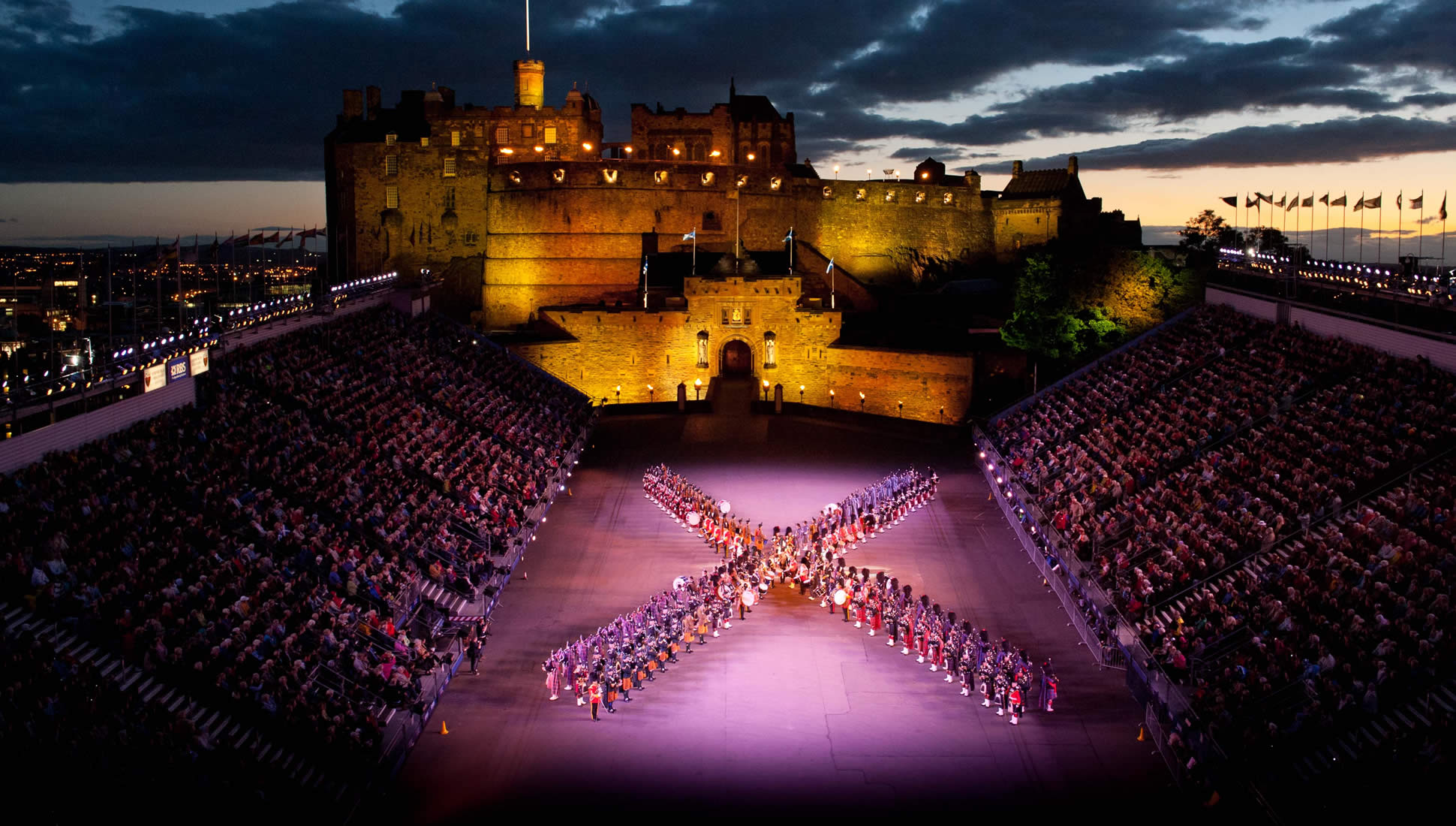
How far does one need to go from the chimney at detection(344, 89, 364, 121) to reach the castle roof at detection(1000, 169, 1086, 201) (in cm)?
3733

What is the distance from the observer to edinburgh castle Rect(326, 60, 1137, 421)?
51.4 metres

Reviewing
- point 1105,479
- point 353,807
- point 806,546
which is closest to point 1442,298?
point 1105,479

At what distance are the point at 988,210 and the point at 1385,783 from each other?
180 ft

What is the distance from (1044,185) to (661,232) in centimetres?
2259

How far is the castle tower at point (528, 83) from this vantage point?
70.4 meters

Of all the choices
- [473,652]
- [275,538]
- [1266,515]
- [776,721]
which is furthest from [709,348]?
[776,721]

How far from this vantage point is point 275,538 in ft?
77.5

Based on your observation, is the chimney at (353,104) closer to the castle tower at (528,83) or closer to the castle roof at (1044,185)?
the castle tower at (528,83)

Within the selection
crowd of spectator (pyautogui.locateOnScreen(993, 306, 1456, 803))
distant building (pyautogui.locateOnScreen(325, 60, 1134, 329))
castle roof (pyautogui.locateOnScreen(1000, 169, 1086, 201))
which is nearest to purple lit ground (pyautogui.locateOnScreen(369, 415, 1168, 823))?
crowd of spectator (pyautogui.locateOnScreen(993, 306, 1456, 803))

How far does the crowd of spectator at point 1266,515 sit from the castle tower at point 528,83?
42.1 m

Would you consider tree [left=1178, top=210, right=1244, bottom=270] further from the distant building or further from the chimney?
the chimney

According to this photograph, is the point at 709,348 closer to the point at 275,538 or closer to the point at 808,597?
the point at 808,597

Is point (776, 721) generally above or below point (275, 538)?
below

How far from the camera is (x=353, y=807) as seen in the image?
16.9 meters
